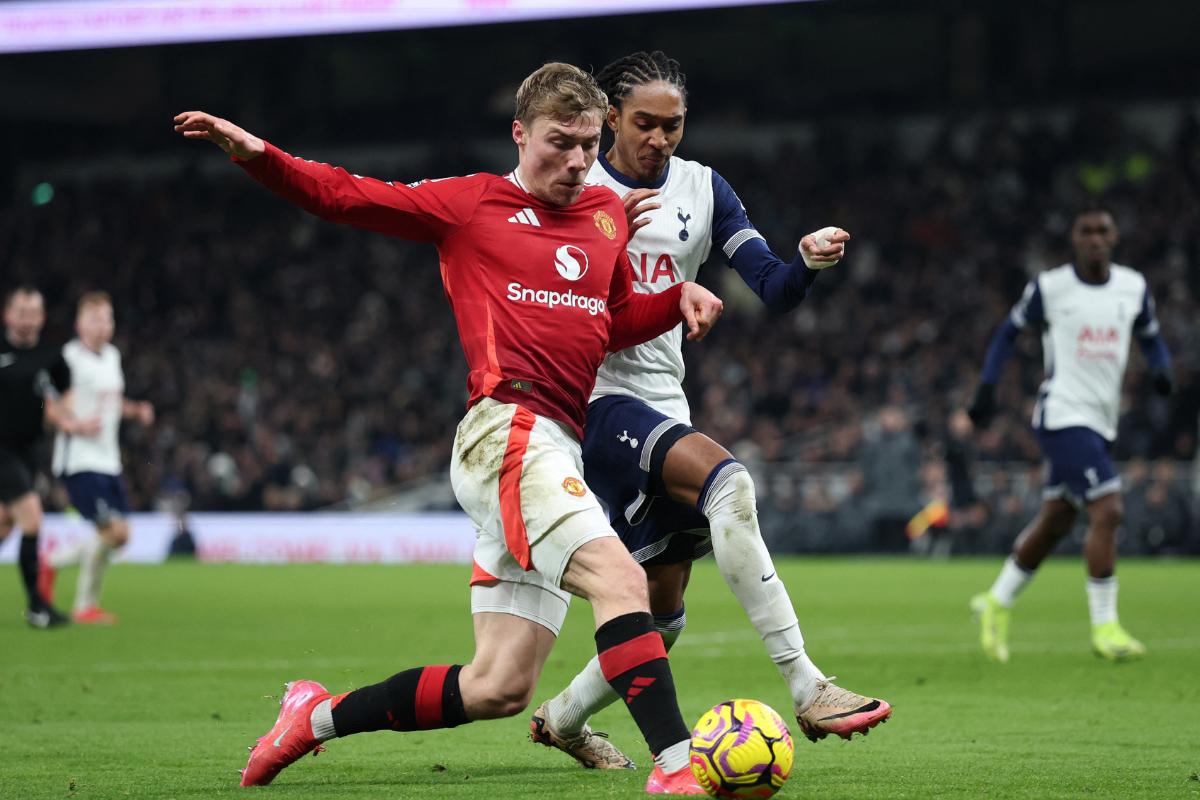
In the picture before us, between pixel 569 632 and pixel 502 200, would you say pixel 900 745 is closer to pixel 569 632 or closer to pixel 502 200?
pixel 502 200

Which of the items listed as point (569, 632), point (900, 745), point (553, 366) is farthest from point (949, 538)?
point (553, 366)

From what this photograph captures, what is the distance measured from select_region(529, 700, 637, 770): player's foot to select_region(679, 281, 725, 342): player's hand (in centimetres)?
147

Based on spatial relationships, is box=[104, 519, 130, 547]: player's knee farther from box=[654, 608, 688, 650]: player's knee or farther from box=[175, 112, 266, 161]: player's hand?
box=[175, 112, 266, 161]: player's hand

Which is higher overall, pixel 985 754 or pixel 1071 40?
pixel 1071 40

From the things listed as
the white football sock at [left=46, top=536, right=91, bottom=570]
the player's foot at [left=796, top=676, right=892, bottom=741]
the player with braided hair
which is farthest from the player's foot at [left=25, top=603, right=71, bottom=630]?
the player's foot at [left=796, top=676, right=892, bottom=741]

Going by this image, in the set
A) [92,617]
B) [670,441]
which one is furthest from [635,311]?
[92,617]

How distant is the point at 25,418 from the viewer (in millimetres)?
11992

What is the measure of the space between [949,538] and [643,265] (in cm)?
1672

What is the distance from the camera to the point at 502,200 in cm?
500

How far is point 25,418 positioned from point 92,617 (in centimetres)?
165

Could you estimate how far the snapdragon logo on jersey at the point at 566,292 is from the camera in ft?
16.1

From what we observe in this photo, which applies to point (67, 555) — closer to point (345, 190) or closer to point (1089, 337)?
point (1089, 337)

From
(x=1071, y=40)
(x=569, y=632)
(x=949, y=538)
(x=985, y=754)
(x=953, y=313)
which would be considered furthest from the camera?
(x=1071, y=40)

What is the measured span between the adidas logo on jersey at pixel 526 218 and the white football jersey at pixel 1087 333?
18.6 ft
